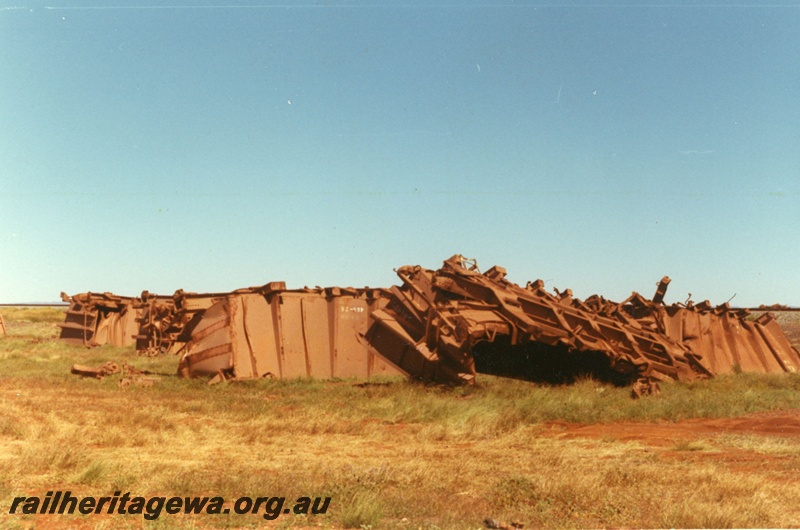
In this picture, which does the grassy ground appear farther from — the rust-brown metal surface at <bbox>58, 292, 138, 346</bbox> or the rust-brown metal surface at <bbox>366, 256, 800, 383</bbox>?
the rust-brown metal surface at <bbox>58, 292, 138, 346</bbox>

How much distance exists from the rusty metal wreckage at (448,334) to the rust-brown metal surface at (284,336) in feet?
0.08

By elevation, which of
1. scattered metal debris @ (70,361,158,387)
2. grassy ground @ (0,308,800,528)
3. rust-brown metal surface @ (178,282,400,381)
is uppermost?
rust-brown metal surface @ (178,282,400,381)

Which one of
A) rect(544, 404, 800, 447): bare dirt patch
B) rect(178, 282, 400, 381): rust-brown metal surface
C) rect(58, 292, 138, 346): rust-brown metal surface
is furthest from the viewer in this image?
rect(58, 292, 138, 346): rust-brown metal surface

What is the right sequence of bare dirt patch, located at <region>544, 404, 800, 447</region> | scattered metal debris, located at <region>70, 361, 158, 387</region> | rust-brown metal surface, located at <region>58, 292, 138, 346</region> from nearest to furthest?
bare dirt patch, located at <region>544, 404, 800, 447</region> → scattered metal debris, located at <region>70, 361, 158, 387</region> → rust-brown metal surface, located at <region>58, 292, 138, 346</region>

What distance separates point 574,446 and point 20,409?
26.6ft

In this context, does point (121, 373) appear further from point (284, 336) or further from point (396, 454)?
point (396, 454)

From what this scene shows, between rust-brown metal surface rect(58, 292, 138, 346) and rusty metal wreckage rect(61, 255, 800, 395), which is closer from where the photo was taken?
rusty metal wreckage rect(61, 255, 800, 395)

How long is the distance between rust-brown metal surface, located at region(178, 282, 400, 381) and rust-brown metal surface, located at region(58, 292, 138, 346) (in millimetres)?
12220

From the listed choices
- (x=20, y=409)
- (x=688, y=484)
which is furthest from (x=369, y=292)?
(x=688, y=484)

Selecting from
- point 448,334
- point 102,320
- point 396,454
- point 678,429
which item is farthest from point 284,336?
point 102,320

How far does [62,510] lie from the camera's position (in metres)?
5.34

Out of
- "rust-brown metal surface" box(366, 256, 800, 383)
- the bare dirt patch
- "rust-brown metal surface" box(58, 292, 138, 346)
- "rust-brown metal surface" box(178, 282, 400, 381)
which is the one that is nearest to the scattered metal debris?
"rust-brown metal surface" box(178, 282, 400, 381)

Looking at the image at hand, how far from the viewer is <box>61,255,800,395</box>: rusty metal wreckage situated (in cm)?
1312

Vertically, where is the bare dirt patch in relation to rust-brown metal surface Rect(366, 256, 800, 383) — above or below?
below
